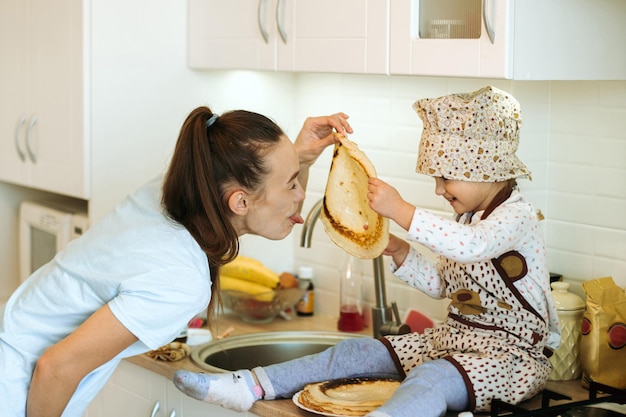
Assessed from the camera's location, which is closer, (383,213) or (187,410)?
(383,213)

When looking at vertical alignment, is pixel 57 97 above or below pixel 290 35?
below

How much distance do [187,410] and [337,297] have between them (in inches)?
28.5

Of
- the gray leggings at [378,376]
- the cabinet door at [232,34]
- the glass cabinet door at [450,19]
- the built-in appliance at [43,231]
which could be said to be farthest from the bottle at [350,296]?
the glass cabinet door at [450,19]

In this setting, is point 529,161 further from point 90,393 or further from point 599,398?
point 90,393

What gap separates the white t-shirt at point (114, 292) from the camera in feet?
5.73

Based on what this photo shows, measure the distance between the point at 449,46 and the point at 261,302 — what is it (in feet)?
3.20

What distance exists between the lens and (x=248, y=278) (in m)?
2.72

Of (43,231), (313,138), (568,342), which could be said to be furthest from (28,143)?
(568,342)

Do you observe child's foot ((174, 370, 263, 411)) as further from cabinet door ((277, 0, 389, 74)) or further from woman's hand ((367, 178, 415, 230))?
cabinet door ((277, 0, 389, 74))

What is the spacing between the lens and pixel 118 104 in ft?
8.56

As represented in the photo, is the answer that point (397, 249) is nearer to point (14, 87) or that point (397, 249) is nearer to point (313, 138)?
point (313, 138)

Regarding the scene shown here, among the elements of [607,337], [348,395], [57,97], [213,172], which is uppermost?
[57,97]

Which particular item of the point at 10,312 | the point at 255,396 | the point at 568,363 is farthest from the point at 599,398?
the point at 10,312

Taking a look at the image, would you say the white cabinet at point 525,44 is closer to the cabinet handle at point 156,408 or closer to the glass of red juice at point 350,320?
the glass of red juice at point 350,320
